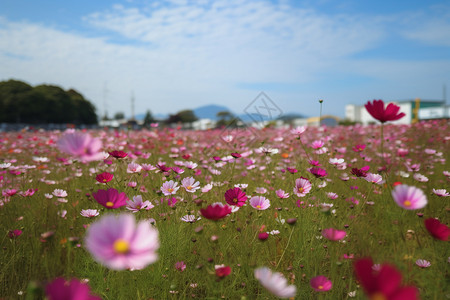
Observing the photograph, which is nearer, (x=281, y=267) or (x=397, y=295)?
(x=397, y=295)

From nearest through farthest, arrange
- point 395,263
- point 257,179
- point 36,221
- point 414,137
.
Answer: point 395,263, point 36,221, point 257,179, point 414,137

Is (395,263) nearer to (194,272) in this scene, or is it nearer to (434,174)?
(194,272)

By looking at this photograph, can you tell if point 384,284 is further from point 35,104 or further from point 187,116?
point 187,116

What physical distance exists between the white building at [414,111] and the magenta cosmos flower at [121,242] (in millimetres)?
11858

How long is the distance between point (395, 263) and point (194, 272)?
3.00 feet

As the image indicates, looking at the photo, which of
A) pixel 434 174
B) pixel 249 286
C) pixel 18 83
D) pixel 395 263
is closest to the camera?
pixel 395 263

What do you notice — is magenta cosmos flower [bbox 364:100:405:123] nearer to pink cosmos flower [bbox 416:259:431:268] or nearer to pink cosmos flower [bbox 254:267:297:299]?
pink cosmos flower [bbox 416:259:431:268]

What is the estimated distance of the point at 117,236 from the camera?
2.01ft

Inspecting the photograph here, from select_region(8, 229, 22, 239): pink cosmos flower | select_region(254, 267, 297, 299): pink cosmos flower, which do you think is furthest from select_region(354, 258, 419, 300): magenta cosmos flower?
select_region(8, 229, 22, 239): pink cosmos flower

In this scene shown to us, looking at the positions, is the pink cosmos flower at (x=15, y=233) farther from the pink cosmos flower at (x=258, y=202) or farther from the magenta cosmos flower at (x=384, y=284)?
the magenta cosmos flower at (x=384, y=284)

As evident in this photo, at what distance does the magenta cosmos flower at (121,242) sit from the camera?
57 cm

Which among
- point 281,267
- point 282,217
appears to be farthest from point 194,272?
point 282,217

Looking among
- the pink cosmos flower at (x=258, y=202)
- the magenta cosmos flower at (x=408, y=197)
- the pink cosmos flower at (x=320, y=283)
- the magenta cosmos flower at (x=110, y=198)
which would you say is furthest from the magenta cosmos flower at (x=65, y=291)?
the pink cosmos flower at (x=258, y=202)

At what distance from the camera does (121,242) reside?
61 centimetres
